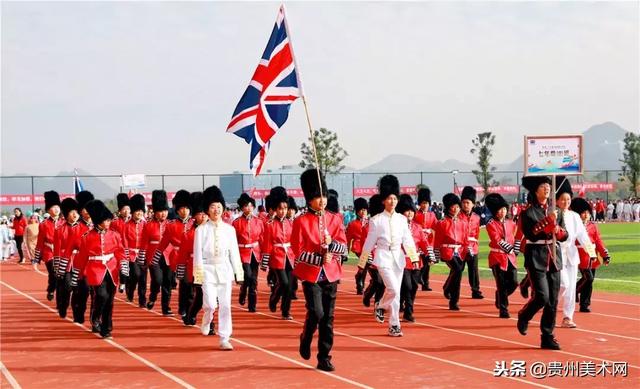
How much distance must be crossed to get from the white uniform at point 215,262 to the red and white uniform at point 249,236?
393 cm

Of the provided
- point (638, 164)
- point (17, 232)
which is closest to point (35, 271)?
point (17, 232)

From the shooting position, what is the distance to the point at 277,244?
1491 cm

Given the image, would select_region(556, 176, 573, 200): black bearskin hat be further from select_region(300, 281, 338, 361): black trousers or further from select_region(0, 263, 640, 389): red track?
select_region(300, 281, 338, 361): black trousers

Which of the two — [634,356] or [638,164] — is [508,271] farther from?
[638,164]

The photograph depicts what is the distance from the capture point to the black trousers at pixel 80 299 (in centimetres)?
1315

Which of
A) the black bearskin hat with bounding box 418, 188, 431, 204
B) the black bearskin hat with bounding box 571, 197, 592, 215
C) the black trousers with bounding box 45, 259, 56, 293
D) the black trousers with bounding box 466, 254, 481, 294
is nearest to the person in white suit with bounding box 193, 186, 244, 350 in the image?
the black trousers with bounding box 466, 254, 481, 294

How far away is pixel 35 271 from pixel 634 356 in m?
21.3

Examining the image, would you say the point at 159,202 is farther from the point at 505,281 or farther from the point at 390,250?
the point at 505,281

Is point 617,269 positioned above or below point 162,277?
below

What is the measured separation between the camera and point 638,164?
6425 cm

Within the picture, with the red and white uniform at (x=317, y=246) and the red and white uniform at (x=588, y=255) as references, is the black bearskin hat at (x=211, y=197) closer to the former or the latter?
the red and white uniform at (x=317, y=246)

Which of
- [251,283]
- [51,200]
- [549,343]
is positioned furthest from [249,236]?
[549,343]

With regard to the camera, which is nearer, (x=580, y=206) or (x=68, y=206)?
(x=580, y=206)

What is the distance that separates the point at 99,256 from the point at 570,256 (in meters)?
6.63
